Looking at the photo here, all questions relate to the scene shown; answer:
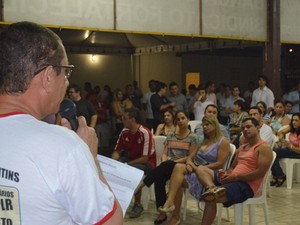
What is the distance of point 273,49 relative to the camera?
9320 mm

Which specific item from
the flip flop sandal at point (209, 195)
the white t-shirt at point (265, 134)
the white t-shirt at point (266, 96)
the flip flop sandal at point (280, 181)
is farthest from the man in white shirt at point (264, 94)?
the flip flop sandal at point (209, 195)

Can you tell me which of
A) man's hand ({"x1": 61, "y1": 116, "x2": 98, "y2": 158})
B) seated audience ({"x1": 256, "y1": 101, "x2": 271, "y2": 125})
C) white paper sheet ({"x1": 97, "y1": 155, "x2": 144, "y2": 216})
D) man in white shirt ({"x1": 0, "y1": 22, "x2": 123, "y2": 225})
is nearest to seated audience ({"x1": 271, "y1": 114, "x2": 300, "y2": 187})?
seated audience ({"x1": 256, "y1": 101, "x2": 271, "y2": 125})

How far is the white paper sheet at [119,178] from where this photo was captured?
4.53 feet

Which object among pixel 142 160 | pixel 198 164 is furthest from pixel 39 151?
pixel 142 160

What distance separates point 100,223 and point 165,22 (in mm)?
7247

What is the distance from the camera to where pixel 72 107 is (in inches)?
54.2

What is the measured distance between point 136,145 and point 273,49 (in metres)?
5.11

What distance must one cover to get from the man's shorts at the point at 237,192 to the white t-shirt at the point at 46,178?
10.2ft

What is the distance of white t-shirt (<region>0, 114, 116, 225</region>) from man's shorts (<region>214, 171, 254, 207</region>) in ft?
10.2

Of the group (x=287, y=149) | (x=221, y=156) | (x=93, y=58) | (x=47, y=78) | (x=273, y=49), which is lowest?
(x=287, y=149)

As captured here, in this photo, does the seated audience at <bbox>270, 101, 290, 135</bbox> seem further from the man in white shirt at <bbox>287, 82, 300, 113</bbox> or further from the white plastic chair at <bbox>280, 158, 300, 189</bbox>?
the man in white shirt at <bbox>287, 82, 300, 113</bbox>

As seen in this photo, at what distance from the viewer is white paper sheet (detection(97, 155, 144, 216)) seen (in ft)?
4.53

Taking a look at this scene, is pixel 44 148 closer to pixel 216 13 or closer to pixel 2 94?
pixel 2 94

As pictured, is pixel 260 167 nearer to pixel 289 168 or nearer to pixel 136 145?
pixel 136 145
